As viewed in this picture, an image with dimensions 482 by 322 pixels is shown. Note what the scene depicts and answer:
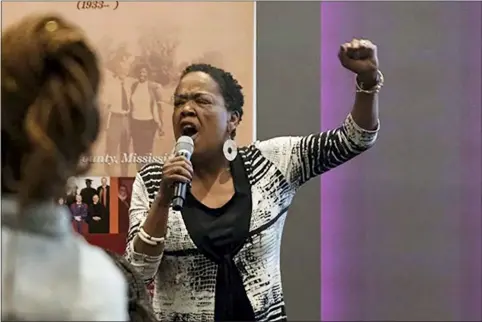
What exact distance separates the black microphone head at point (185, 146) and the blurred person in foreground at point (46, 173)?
0.88 m

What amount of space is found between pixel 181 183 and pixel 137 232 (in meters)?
0.14

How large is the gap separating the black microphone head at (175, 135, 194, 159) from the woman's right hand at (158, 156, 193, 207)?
0.15 feet

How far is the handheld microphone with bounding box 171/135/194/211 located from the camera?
1386 mm

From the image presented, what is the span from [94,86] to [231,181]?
1.04 m

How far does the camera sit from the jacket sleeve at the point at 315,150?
1627mm

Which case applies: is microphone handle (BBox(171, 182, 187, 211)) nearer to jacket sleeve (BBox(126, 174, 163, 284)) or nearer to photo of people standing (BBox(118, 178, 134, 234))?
jacket sleeve (BBox(126, 174, 163, 284))

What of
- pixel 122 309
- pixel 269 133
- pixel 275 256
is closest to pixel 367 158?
pixel 269 133

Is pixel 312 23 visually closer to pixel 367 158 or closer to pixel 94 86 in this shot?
pixel 367 158

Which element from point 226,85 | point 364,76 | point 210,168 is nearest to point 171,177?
point 210,168

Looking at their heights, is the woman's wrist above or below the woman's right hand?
above

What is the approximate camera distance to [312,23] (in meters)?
2.34

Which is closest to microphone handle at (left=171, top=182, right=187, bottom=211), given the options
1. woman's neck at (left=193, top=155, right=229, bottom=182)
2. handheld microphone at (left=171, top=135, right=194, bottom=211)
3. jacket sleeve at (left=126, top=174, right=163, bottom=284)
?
handheld microphone at (left=171, top=135, right=194, bottom=211)

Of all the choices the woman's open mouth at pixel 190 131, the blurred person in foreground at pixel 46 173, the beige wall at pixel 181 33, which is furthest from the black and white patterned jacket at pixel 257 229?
the blurred person in foreground at pixel 46 173

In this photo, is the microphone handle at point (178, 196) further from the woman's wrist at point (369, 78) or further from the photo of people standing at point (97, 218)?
the photo of people standing at point (97, 218)
